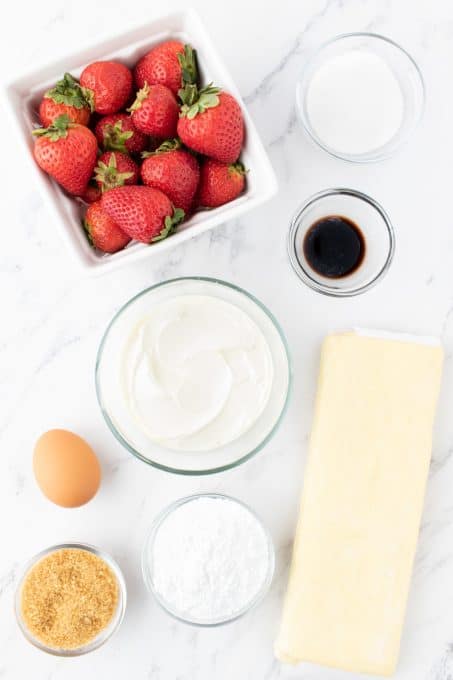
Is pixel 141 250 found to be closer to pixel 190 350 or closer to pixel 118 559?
pixel 190 350

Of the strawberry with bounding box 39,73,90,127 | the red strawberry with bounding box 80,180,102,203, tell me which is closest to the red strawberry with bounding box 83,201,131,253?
the red strawberry with bounding box 80,180,102,203

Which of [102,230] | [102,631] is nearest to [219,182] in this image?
[102,230]

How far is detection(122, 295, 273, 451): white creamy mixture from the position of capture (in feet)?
3.59

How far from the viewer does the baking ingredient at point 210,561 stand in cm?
116

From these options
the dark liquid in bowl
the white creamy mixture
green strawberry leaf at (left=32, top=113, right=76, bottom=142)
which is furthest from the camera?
the dark liquid in bowl

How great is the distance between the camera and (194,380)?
1099 millimetres

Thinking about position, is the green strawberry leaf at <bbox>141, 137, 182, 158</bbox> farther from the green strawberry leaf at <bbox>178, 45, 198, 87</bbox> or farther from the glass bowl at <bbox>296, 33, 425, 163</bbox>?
the glass bowl at <bbox>296, 33, 425, 163</bbox>

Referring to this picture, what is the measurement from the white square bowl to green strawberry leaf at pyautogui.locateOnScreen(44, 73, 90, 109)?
0.03 m

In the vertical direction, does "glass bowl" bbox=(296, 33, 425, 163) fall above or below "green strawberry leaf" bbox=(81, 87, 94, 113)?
below

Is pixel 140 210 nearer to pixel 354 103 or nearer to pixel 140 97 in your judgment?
pixel 140 97

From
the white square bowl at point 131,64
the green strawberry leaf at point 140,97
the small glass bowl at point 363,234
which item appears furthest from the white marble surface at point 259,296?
the green strawberry leaf at point 140,97

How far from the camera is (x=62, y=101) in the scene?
989 millimetres

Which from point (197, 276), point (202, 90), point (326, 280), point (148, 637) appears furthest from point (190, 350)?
point (148, 637)

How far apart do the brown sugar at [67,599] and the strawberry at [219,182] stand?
584 millimetres
